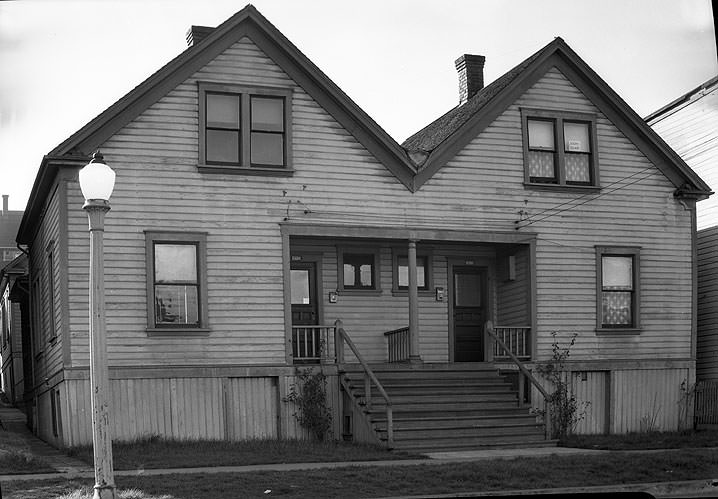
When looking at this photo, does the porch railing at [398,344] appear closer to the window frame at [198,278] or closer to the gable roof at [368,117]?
the gable roof at [368,117]

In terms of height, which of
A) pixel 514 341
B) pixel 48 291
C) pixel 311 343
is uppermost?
pixel 48 291

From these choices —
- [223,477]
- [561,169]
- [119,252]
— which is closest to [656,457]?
[223,477]

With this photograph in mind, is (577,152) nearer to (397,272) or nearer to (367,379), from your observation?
(397,272)

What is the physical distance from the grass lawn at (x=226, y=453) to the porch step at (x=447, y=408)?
813 mm

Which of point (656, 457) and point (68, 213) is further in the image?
point (68, 213)

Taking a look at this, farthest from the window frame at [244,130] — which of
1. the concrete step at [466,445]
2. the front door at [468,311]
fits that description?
the concrete step at [466,445]

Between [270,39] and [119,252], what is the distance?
5034 mm

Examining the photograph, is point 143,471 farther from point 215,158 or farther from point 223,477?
point 215,158

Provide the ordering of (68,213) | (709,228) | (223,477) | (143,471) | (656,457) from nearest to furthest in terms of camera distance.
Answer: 1. (223,477)
2. (143,471)
3. (656,457)
4. (68,213)
5. (709,228)

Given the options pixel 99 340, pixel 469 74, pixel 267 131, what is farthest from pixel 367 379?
pixel 469 74

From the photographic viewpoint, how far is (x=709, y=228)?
2573cm

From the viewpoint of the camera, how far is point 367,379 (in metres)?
19.0

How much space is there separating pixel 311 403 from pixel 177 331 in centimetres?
284

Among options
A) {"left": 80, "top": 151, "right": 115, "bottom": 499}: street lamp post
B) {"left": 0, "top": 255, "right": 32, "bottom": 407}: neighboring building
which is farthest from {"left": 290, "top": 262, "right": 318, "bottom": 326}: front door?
{"left": 80, "top": 151, "right": 115, "bottom": 499}: street lamp post
